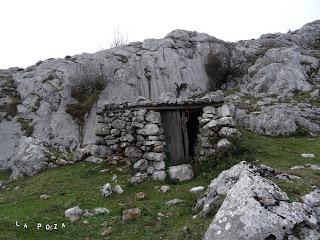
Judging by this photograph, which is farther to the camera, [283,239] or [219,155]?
[219,155]

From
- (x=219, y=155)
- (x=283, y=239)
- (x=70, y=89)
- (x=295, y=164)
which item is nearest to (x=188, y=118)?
(x=219, y=155)

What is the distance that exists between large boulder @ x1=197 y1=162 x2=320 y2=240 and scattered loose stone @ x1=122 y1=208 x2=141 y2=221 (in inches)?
144

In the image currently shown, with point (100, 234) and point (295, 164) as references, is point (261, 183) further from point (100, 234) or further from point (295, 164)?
point (295, 164)

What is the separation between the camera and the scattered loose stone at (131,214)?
11.4 m

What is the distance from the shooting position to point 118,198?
43.5ft

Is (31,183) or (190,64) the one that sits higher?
(190,64)

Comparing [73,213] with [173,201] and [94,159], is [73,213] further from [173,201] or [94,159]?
[94,159]

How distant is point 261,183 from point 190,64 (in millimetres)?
30026

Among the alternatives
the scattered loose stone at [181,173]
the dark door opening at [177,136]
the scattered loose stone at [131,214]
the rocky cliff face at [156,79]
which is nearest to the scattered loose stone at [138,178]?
the scattered loose stone at [181,173]

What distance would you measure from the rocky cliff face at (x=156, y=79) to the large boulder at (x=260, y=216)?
1559cm

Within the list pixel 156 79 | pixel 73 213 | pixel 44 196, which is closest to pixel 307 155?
pixel 73 213

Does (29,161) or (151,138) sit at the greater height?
(151,138)

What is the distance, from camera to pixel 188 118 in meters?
17.4

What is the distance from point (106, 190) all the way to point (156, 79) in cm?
2341
